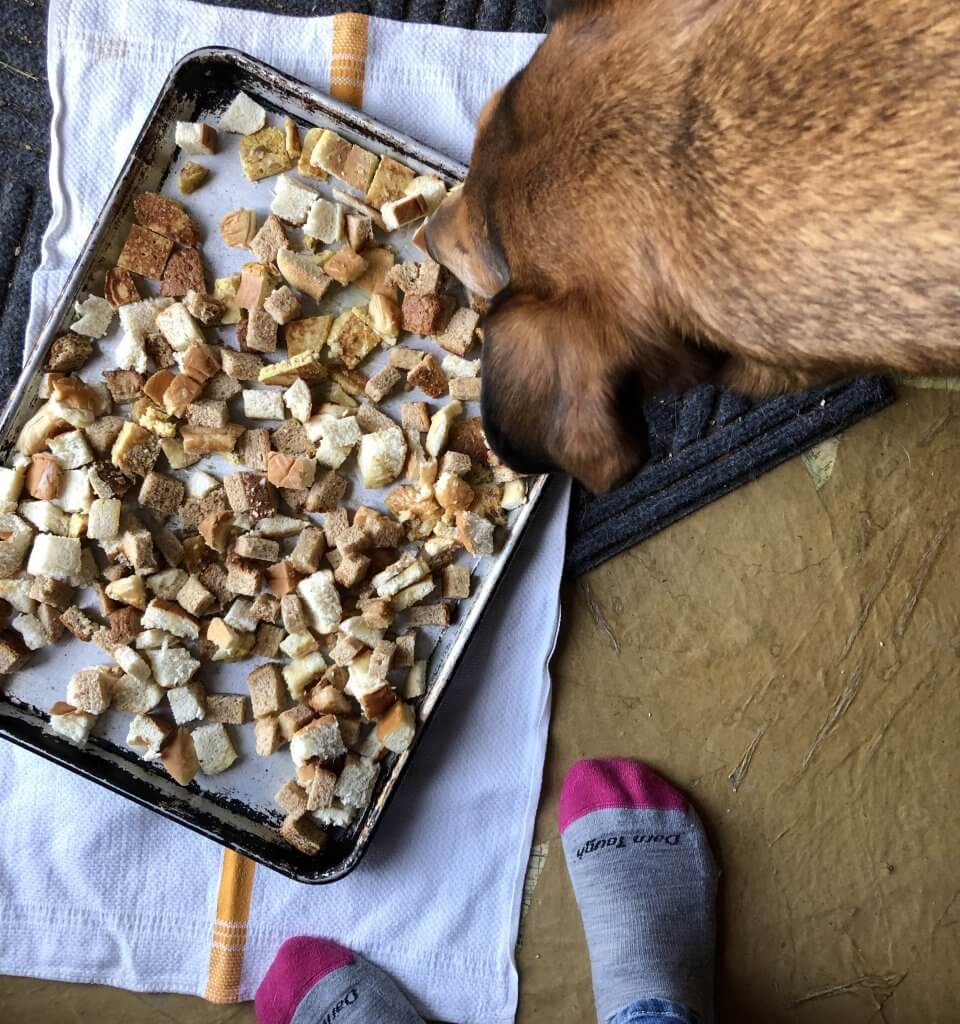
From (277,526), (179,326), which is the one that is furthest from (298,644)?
(179,326)

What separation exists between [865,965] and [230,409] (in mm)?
1317

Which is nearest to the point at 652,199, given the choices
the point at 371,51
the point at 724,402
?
the point at 724,402

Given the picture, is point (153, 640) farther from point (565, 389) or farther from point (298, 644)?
point (565, 389)

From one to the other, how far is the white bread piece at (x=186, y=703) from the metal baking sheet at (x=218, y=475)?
1.6 inches

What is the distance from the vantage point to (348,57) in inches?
57.1

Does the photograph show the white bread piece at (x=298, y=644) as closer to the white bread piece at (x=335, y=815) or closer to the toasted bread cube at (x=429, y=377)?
the white bread piece at (x=335, y=815)

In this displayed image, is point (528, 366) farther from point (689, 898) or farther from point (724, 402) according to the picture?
point (689, 898)

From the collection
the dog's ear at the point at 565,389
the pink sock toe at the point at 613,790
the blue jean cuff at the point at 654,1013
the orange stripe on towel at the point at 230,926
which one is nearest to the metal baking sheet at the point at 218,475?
the orange stripe on towel at the point at 230,926

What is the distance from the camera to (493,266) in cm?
92

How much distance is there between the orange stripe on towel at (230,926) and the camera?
1.46m

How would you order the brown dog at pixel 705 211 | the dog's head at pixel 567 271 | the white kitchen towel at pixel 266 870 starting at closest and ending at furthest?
the brown dog at pixel 705 211 → the dog's head at pixel 567 271 → the white kitchen towel at pixel 266 870

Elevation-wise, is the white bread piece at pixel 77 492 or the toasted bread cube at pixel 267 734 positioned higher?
the white bread piece at pixel 77 492

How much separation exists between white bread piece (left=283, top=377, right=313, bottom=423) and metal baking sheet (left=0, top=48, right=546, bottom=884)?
80 millimetres

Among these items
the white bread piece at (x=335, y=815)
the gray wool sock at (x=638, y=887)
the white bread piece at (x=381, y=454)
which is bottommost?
the gray wool sock at (x=638, y=887)
